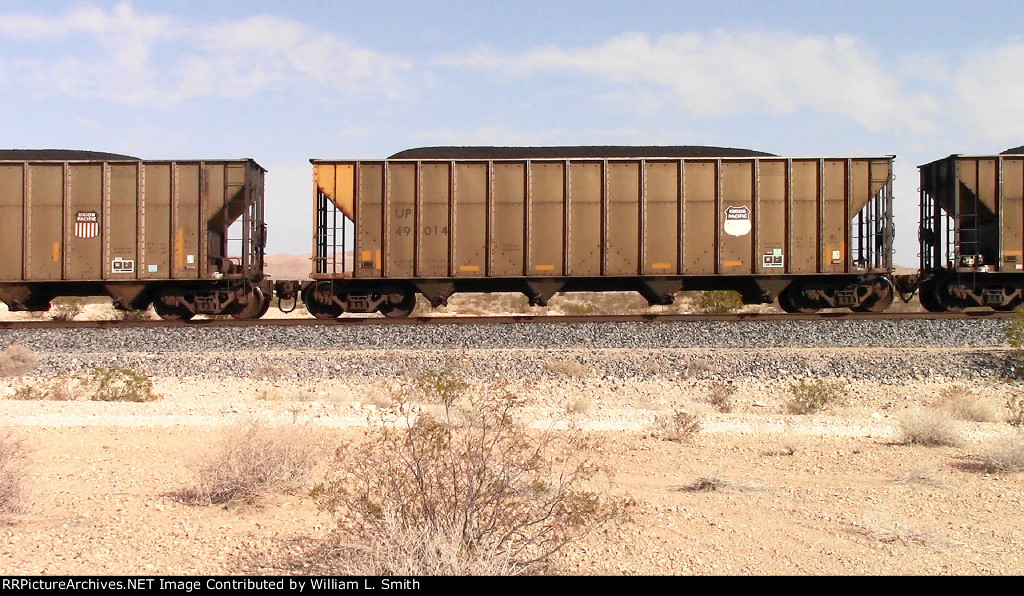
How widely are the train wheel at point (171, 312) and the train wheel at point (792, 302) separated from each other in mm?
12748

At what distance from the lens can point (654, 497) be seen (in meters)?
6.38

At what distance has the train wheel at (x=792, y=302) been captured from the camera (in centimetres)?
1800

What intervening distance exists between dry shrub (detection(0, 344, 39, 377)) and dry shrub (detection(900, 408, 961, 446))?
12.1 m

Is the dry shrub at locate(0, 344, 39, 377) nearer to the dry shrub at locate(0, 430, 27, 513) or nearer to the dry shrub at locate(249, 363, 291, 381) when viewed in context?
the dry shrub at locate(249, 363, 291, 381)

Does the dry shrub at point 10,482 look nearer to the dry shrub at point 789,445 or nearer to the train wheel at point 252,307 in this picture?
the dry shrub at point 789,445

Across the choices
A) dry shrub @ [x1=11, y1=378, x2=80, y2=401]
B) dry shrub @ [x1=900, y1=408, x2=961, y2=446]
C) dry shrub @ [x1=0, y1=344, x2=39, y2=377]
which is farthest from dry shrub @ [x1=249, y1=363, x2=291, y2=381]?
dry shrub @ [x1=900, y1=408, x2=961, y2=446]

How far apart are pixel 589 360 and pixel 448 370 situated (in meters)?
2.34

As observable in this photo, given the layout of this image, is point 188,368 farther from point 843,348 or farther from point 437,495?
point 843,348

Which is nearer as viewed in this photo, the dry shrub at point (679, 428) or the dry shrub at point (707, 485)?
the dry shrub at point (707, 485)

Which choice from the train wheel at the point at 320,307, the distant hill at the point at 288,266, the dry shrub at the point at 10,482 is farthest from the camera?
the distant hill at the point at 288,266

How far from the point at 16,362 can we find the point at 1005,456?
42.6 ft

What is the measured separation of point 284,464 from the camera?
21.3ft

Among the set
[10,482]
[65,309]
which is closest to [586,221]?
[10,482]

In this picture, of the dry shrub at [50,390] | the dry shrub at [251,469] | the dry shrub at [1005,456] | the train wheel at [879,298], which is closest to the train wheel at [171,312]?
the dry shrub at [50,390]
